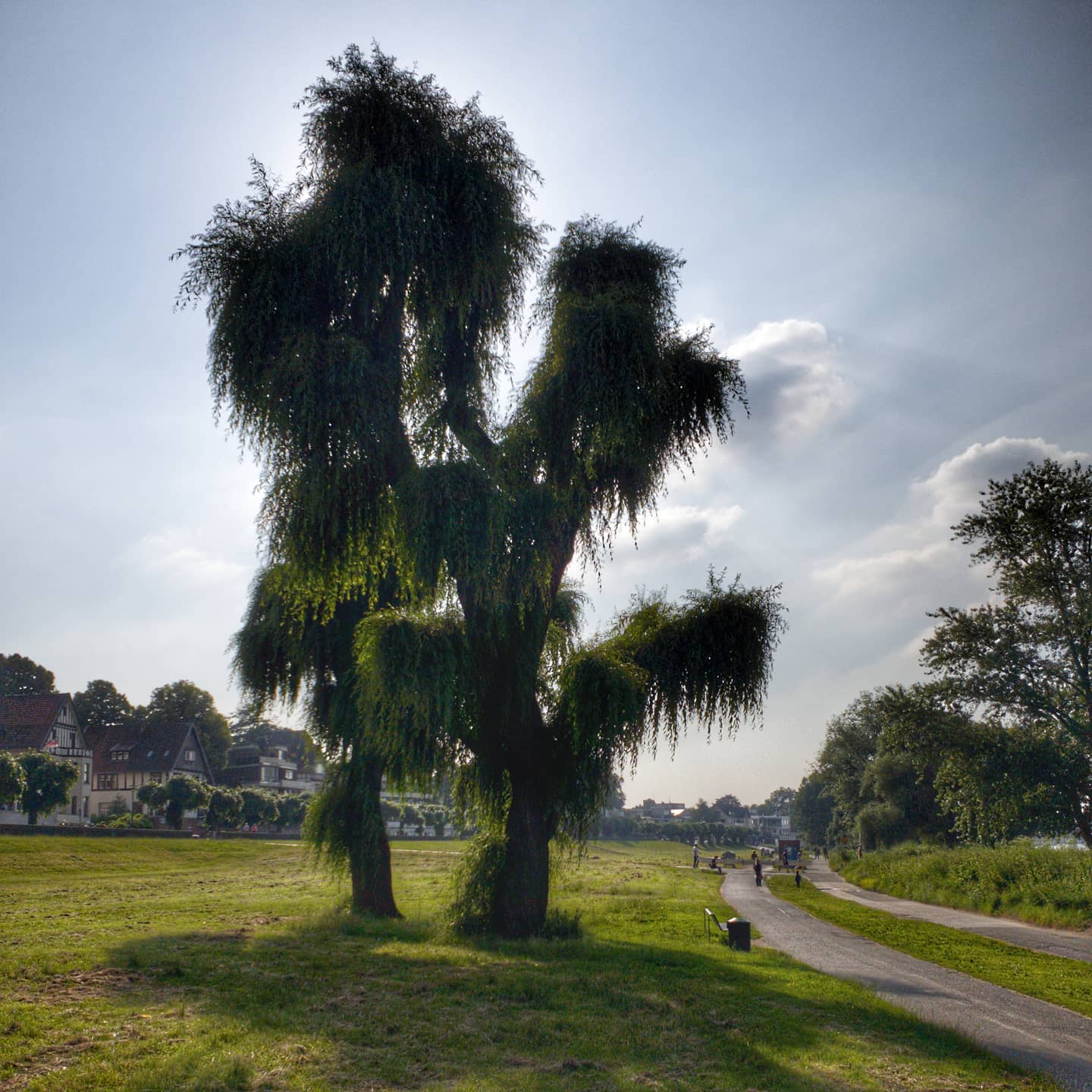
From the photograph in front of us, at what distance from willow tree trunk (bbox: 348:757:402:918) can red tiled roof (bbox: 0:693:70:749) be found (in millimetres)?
58818

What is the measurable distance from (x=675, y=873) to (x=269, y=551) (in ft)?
156

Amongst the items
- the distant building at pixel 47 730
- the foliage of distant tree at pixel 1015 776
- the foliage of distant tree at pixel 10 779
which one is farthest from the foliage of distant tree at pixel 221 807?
the foliage of distant tree at pixel 1015 776

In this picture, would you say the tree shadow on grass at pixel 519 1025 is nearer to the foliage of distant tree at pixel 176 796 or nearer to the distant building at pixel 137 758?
the foliage of distant tree at pixel 176 796

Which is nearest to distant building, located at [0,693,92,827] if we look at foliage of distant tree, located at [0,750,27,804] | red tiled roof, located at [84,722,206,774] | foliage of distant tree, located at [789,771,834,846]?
red tiled roof, located at [84,722,206,774]

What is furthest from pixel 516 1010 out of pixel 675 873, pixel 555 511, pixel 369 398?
pixel 675 873

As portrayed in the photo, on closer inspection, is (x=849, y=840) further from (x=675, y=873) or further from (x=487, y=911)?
(x=487, y=911)

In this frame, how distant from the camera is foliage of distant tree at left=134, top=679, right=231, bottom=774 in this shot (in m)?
99.9

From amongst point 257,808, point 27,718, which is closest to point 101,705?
point 27,718

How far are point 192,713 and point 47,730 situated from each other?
98.4ft

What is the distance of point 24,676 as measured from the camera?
3597 inches

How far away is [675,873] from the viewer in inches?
2222

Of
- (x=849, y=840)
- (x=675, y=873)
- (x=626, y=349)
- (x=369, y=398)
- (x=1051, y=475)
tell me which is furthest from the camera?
(x=849, y=840)

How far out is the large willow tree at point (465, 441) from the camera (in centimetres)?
1570

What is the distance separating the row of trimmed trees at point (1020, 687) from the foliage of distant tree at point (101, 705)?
3399 inches
